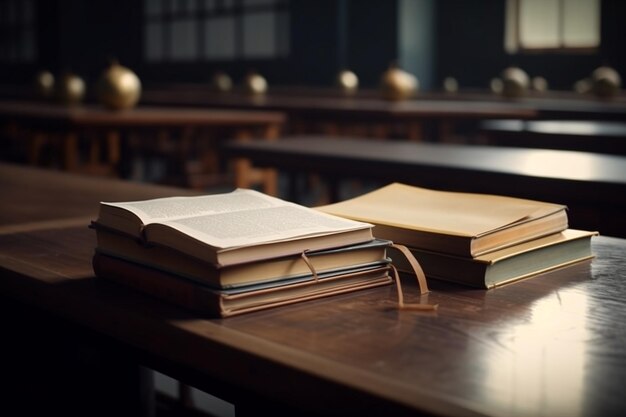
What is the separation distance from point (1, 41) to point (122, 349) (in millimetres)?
15735

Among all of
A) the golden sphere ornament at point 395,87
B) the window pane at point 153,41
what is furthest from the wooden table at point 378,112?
the window pane at point 153,41

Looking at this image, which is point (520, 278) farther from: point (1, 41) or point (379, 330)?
point (1, 41)

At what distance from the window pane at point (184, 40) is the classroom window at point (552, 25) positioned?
465 cm

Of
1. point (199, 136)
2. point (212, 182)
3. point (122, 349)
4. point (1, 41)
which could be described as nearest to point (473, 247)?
point (122, 349)

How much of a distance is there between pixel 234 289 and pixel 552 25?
8.87m

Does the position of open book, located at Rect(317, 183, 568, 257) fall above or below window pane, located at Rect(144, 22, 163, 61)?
below

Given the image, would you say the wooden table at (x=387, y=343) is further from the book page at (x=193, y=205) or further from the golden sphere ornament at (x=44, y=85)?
the golden sphere ornament at (x=44, y=85)

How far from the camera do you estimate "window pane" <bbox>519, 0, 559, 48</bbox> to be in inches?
358

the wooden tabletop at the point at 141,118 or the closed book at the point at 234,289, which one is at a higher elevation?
the wooden tabletop at the point at 141,118

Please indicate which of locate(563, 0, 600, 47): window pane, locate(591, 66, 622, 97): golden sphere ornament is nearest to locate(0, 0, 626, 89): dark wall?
locate(563, 0, 600, 47): window pane

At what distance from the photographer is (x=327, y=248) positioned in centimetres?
85

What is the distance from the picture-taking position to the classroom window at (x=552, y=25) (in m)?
8.88

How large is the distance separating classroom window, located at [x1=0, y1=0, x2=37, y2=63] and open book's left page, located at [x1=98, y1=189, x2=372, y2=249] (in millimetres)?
14455

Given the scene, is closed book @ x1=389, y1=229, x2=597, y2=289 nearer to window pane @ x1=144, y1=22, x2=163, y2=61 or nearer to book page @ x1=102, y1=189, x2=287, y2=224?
book page @ x1=102, y1=189, x2=287, y2=224
